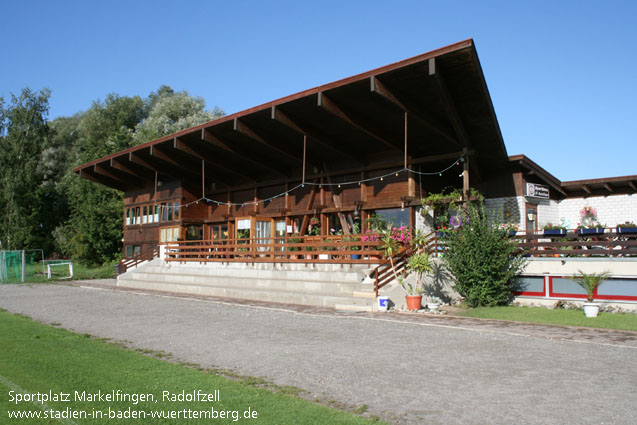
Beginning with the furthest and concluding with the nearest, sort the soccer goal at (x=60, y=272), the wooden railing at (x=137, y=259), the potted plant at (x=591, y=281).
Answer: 1. the soccer goal at (x=60, y=272)
2. the wooden railing at (x=137, y=259)
3. the potted plant at (x=591, y=281)

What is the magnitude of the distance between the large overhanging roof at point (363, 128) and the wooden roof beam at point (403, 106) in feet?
0.11

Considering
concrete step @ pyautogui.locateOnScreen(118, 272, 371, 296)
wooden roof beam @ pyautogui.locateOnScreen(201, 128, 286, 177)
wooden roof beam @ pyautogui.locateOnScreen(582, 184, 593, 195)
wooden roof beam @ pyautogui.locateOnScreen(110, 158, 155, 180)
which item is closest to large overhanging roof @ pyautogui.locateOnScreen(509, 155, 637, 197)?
wooden roof beam @ pyautogui.locateOnScreen(582, 184, 593, 195)

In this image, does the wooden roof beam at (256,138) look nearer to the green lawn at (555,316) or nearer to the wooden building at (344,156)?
the wooden building at (344,156)

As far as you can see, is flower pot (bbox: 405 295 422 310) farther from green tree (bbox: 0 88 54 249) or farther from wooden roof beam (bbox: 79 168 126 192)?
green tree (bbox: 0 88 54 249)

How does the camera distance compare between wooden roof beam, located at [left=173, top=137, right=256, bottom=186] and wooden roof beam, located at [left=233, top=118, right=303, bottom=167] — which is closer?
wooden roof beam, located at [left=233, top=118, right=303, bottom=167]

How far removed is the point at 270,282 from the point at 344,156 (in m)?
6.12

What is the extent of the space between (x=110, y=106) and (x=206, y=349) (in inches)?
2188

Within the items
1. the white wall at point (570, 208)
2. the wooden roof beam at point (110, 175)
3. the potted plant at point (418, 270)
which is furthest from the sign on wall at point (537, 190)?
the wooden roof beam at point (110, 175)

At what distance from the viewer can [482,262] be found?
14266 mm

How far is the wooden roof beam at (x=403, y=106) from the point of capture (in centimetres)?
1538

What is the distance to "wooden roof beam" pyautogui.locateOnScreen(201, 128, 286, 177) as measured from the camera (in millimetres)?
22266

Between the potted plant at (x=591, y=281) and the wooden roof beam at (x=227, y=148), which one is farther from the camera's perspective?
the wooden roof beam at (x=227, y=148)

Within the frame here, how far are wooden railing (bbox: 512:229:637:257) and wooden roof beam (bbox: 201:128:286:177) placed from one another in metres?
12.3

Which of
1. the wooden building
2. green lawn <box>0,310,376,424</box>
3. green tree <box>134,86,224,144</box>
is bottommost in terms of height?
green lawn <box>0,310,376,424</box>
